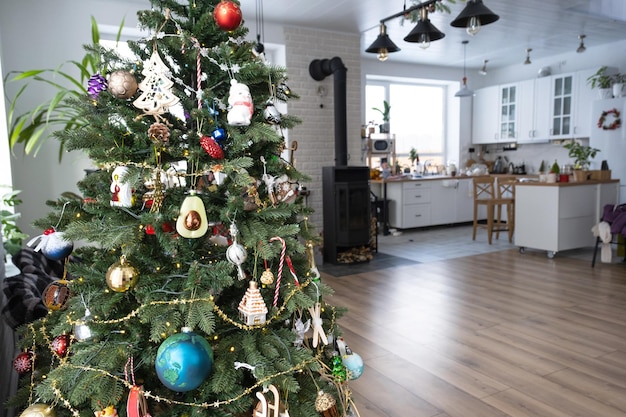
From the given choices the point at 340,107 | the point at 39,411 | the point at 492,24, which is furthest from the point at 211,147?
the point at 492,24

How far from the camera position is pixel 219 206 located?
129cm

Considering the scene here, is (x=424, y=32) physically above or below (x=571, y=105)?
above

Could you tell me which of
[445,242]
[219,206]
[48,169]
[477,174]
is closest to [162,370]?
[219,206]

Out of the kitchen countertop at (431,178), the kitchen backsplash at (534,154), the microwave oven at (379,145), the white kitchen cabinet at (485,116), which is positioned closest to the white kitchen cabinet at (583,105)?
the kitchen backsplash at (534,154)

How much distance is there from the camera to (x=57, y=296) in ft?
4.57

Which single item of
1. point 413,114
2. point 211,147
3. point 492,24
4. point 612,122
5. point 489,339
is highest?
point 492,24

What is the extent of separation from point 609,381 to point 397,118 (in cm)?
606

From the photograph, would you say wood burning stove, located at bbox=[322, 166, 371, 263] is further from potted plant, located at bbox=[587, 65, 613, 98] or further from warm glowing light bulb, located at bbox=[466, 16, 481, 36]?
potted plant, located at bbox=[587, 65, 613, 98]

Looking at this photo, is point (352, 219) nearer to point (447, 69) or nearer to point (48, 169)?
point (48, 169)

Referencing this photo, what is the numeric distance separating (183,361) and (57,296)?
0.61 metres

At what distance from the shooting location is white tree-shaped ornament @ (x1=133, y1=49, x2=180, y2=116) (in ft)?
3.85

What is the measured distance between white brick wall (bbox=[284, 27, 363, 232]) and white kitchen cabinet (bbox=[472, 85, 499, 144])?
3189 mm

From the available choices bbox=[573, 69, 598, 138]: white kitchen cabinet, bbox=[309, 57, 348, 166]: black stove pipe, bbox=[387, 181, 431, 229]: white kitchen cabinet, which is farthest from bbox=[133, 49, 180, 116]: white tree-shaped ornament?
bbox=[573, 69, 598, 138]: white kitchen cabinet

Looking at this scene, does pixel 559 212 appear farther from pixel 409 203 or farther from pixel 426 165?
pixel 426 165
